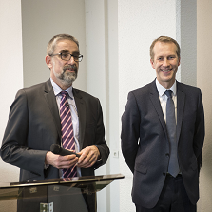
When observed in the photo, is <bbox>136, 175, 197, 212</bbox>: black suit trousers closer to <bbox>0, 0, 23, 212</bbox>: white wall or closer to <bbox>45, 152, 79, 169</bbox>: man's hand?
<bbox>45, 152, 79, 169</bbox>: man's hand

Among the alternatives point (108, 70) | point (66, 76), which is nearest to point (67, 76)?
point (66, 76)

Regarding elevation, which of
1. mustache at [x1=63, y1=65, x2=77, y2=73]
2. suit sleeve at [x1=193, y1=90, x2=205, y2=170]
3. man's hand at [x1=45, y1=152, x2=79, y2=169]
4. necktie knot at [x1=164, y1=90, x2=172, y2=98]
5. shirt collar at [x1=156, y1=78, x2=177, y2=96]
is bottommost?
man's hand at [x1=45, y1=152, x2=79, y2=169]

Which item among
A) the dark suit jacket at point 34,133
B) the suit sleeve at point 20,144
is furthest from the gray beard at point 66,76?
the suit sleeve at point 20,144

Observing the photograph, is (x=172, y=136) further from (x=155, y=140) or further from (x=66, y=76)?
(x=66, y=76)

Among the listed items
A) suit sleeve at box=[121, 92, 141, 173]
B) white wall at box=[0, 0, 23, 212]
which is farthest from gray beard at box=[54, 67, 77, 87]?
white wall at box=[0, 0, 23, 212]

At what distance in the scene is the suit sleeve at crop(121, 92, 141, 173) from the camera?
2.06 m

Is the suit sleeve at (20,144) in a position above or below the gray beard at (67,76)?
below

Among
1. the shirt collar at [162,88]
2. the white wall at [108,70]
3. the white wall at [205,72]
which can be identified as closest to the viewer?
the shirt collar at [162,88]

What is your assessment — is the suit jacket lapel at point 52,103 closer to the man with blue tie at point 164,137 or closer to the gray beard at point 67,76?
the gray beard at point 67,76

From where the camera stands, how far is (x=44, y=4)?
3.67 meters

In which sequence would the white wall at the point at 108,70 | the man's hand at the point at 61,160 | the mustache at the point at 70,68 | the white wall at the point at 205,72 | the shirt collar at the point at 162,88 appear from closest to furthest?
the man's hand at the point at 61,160, the mustache at the point at 70,68, the shirt collar at the point at 162,88, the white wall at the point at 205,72, the white wall at the point at 108,70

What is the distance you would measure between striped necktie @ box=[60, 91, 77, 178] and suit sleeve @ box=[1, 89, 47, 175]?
0.16 m

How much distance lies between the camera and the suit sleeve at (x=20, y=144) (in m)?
1.74

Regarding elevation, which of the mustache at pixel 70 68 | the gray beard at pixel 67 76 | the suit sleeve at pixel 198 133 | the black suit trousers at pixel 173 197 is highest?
the mustache at pixel 70 68
